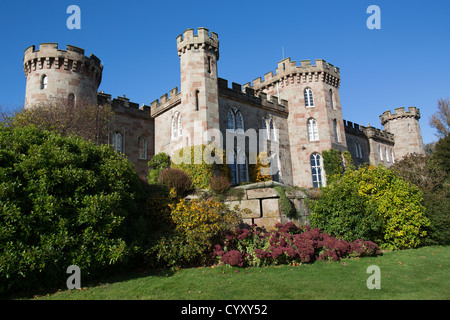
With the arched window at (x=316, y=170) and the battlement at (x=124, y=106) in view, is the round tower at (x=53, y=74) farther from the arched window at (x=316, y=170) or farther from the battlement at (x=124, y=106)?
the arched window at (x=316, y=170)

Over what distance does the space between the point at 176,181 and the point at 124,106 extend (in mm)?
13248

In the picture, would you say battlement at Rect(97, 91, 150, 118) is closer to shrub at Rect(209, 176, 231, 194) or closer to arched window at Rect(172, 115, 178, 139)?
arched window at Rect(172, 115, 178, 139)

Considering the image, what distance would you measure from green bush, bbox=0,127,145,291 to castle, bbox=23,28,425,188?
10.1m

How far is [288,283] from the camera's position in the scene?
730 centimetres

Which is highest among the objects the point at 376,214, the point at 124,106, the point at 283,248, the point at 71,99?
the point at 124,106

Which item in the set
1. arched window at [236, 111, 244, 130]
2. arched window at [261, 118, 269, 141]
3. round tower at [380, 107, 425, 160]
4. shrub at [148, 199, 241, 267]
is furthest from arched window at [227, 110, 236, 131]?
round tower at [380, 107, 425, 160]

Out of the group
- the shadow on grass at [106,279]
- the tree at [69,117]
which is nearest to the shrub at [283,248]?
the shadow on grass at [106,279]

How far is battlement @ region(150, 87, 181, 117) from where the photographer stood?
72.7 ft

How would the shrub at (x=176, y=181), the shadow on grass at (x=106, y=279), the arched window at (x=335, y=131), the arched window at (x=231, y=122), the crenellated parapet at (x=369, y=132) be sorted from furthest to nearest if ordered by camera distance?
the crenellated parapet at (x=369, y=132) → the arched window at (x=335, y=131) → the arched window at (x=231, y=122) → the shrub at (x=176, y=181) → the shadow on grass at (x=106, y=279)

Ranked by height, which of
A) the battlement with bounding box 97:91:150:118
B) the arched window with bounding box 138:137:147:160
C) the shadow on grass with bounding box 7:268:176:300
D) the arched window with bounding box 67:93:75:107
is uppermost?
the battlement with bounding box 97:91:150:118

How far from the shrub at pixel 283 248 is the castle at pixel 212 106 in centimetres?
890

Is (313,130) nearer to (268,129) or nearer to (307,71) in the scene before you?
(268,129)

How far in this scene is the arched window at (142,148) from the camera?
24.7 metres

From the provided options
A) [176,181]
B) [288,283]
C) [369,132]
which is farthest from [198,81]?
[369,132]
